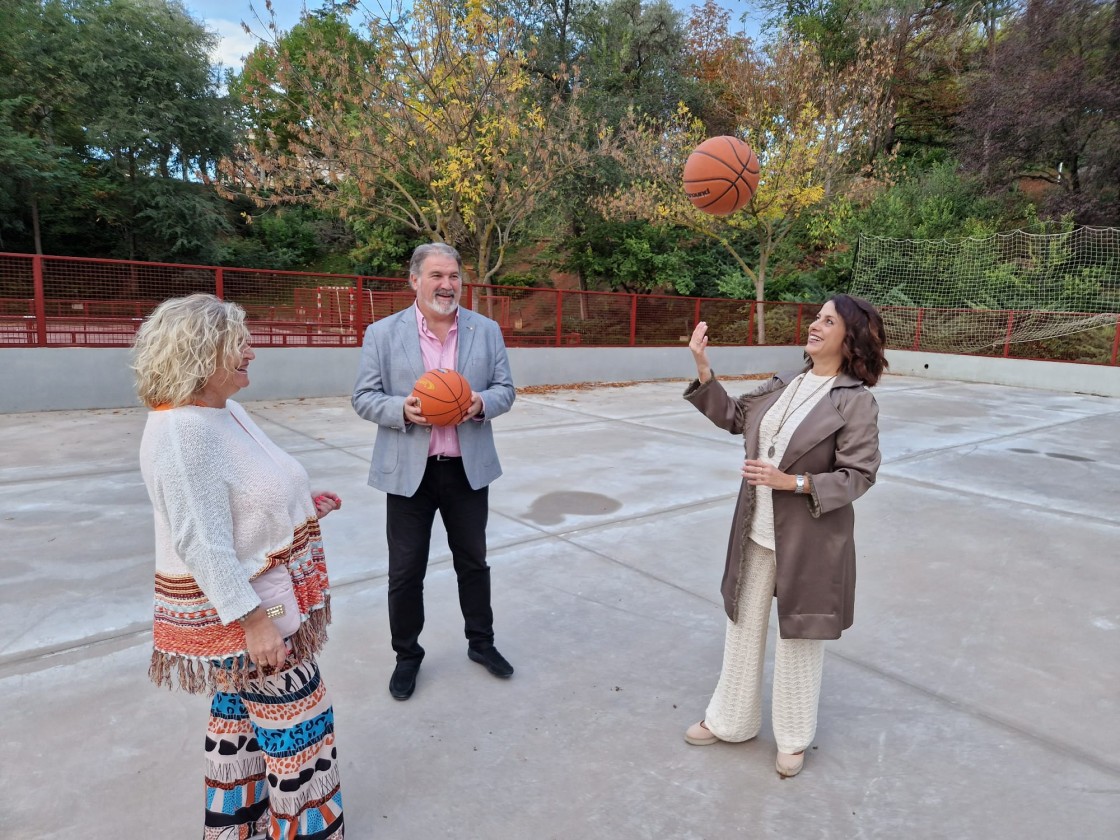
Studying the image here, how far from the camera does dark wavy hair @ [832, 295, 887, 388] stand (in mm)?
2145

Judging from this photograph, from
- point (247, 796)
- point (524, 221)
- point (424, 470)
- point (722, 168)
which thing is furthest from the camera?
point (524, 221)

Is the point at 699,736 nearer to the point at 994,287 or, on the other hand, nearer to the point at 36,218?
the point at 994,287

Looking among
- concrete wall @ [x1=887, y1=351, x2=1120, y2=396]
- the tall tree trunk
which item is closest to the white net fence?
concrete wall @ [x1=887, y1=351, x2=1120, y2=396]

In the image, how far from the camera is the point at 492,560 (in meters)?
3.99

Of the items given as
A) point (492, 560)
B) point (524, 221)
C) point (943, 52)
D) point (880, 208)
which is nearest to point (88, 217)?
point (524, 221)

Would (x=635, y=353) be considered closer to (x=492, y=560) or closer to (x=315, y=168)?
(x=315, y=168)

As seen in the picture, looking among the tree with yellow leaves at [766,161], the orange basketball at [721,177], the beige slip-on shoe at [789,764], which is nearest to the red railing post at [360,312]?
the orange basketball at [721,177]

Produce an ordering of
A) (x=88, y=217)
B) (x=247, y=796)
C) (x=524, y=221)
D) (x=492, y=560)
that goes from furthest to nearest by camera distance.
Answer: (x=88, y=217) → (x=524, y=221) → (x=492, y=560) → (x=247, y=796)

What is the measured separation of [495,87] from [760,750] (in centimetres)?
1161

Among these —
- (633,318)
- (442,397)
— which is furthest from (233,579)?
(633,318)

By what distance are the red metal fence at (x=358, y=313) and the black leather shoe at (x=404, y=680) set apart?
280 inches

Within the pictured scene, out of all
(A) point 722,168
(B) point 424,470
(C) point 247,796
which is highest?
(A) point 722,168

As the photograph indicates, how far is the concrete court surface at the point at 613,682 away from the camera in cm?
206

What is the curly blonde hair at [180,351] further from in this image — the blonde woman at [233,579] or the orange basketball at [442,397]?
the orange basketball at [442,397]
